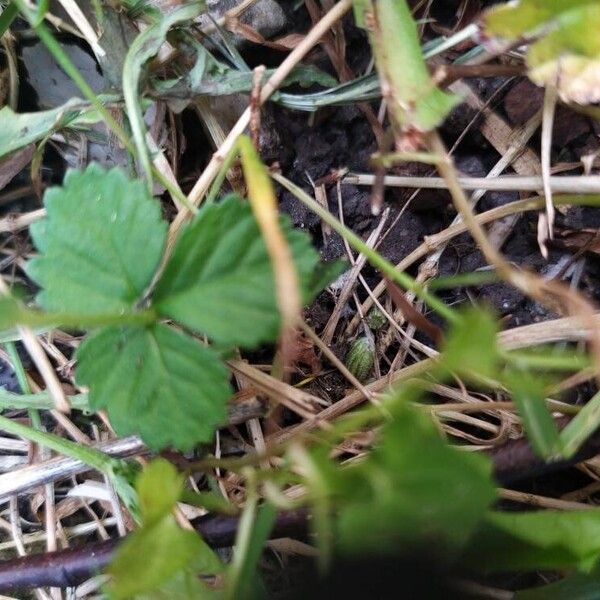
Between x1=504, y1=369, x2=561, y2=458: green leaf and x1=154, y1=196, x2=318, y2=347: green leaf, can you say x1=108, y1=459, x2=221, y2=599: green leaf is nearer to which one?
x1=154, y1=196, x2=318, y2=347: green leaf

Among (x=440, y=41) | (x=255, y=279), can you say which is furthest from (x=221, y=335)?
(x=440, y=41)

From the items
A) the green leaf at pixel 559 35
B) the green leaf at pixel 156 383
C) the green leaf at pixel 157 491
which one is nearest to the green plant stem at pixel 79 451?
the green leaf at pixel 156 383

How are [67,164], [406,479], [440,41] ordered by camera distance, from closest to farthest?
[406,479] < [440,41] < [67,164]

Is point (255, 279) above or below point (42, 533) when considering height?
above

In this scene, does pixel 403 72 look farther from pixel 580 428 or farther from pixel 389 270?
pixel 580 428

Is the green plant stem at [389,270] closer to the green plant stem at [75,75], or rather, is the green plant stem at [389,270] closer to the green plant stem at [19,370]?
the green plant stem at [75,75]

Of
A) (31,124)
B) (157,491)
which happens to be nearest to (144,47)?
(31,124)

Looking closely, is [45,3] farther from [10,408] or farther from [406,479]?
[406,479]
